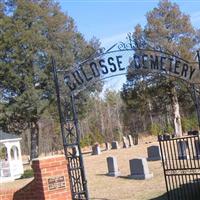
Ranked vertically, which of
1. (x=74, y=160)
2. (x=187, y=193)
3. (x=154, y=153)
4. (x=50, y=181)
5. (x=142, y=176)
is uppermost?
(x=74, y=160)

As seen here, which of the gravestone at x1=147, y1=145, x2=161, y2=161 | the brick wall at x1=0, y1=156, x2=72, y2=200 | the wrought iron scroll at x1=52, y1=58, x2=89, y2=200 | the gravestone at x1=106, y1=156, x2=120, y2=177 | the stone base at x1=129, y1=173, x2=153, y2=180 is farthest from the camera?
the gravestone at x1=147, y1=145, x2=161, y2=161

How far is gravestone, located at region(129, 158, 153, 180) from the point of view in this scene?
19.8 m

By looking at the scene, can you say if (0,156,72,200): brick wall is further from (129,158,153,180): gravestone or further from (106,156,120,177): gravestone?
(106,156,120,177): gravestone

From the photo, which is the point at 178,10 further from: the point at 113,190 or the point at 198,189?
the point at 198,189

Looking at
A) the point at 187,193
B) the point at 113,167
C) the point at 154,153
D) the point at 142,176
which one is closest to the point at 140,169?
the point at 142,176

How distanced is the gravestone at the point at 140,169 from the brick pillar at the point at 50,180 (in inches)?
358

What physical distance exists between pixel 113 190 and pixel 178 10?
35455mm

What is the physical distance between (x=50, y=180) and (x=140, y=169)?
993 centimetres

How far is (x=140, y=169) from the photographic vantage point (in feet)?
66.2

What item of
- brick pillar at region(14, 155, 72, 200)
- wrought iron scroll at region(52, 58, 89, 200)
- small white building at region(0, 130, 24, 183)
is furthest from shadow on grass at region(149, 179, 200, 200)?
small white building at region(0, 130, 24, 183)

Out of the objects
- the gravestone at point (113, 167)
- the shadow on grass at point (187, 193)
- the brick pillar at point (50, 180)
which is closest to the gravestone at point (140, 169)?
the gravestone at point (113, 167)

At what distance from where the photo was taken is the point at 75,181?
11.7m

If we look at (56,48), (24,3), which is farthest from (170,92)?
(24,3)

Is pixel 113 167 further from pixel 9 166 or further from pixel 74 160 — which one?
pixel 9 166
